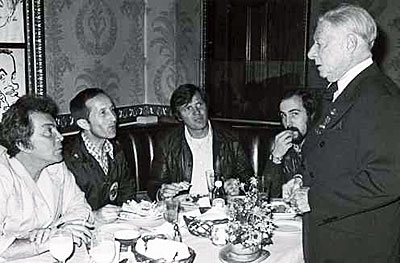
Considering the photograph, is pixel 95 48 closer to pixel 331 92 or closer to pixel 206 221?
pixel 206 221

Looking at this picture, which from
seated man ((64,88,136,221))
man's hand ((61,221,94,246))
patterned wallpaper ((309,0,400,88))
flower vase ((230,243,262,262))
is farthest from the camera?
patterned wallpaper ((309,0,400,88))

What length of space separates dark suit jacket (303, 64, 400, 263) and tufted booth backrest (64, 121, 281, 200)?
158cm

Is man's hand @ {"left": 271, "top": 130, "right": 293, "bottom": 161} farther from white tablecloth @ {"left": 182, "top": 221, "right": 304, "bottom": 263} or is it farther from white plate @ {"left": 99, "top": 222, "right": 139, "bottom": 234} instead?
white plate @ {"left": 99, "top": 222, "right": 139, "bottom": 234}

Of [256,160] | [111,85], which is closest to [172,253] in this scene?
[256,160]

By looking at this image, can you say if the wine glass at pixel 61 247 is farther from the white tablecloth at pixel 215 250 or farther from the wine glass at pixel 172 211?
the wine glass at pixel 172 211

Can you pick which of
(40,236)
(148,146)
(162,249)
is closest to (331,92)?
(162,249)

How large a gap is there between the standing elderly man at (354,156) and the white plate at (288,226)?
0.23 m

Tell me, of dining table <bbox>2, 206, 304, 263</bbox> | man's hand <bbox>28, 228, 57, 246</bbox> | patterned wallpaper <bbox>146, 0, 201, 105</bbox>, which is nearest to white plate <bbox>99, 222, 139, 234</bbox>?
dining table <bbox>2, 206, 304, 263</bbox>

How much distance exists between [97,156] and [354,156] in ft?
4.69

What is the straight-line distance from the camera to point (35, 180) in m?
2.19

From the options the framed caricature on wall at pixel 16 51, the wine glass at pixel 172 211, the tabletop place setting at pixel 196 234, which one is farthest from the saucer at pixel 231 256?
the framed caricature on wall at pixel 16 51

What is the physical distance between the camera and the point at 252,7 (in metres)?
3.87

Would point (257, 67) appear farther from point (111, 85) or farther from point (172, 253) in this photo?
point (172, 253)

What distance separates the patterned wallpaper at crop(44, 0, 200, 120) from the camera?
3402mm
